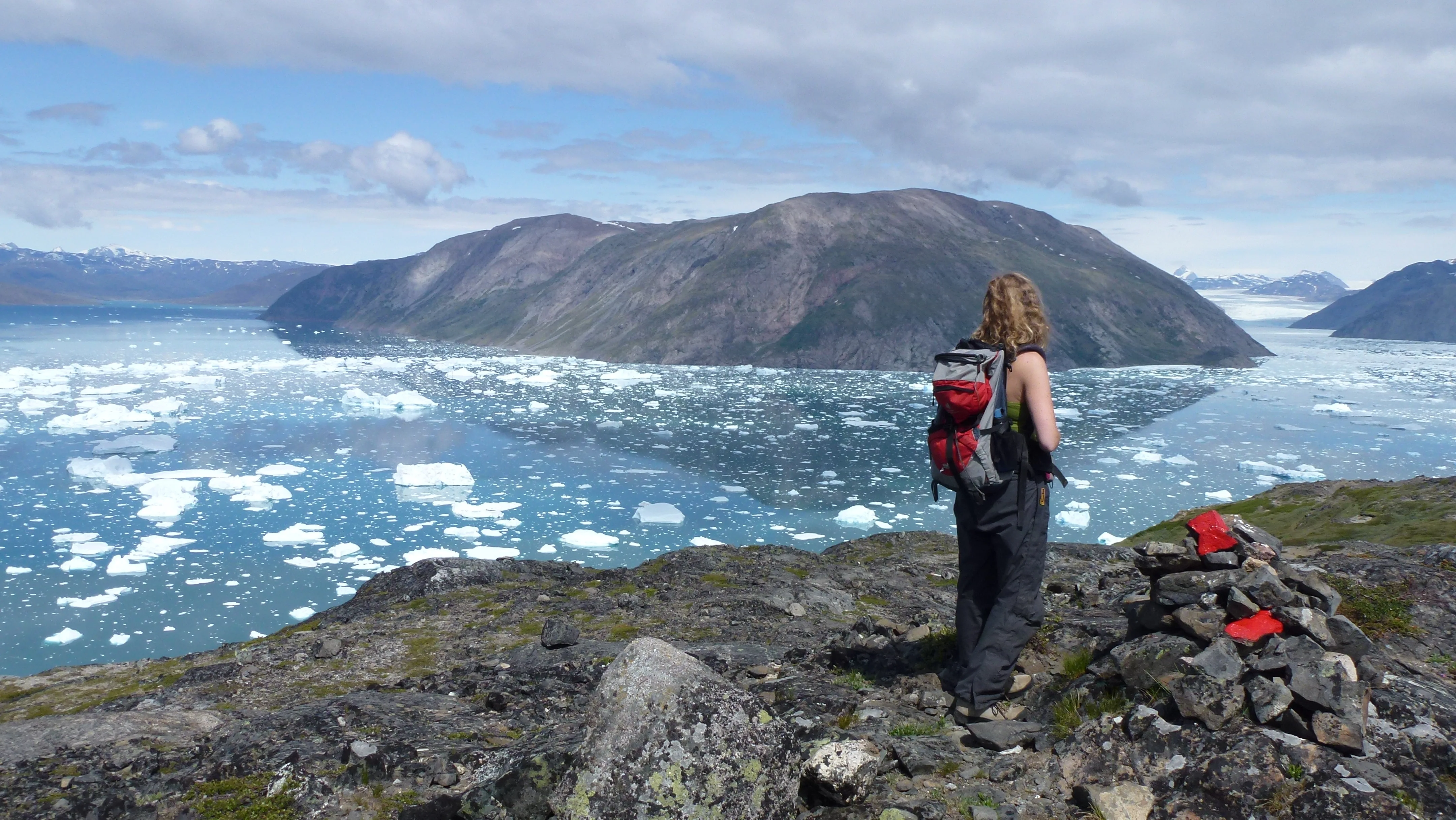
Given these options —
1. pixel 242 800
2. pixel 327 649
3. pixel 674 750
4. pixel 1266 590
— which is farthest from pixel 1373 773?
pixel 327 649

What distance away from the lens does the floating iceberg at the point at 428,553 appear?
35.6 meters

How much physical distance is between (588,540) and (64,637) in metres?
19.1

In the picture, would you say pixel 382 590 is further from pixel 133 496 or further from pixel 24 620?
pixel 133 496

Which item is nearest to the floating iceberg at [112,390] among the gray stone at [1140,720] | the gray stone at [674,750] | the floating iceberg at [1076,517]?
the floating iceberg at [1076,517]

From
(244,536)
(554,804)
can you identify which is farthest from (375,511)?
(554,804)

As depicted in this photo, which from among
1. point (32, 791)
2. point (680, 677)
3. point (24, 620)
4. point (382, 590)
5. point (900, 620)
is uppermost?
point (680, 677)

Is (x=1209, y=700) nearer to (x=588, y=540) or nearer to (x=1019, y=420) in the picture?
(x=1019, y=420)

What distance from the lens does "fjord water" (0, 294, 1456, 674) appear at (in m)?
33.0

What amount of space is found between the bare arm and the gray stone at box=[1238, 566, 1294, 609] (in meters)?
1.90

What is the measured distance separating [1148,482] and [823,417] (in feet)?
121

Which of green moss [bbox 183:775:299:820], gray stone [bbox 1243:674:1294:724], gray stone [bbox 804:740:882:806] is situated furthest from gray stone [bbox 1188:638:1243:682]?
green moss [bbox 183:775:299:820]

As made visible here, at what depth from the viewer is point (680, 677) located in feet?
17.6

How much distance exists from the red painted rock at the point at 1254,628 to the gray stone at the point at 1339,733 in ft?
2.76

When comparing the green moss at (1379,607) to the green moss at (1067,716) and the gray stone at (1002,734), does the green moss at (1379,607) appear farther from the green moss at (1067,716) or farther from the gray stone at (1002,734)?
the gray stone at (1002,734)
